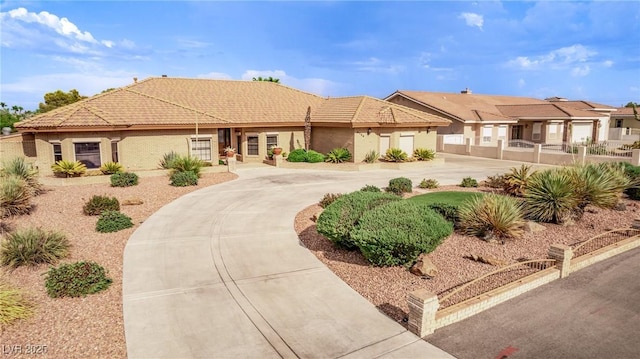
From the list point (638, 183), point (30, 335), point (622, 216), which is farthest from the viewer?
point (638, 183)

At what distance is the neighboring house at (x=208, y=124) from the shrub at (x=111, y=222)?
10.9 m

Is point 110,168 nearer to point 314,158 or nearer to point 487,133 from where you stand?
point 314,158

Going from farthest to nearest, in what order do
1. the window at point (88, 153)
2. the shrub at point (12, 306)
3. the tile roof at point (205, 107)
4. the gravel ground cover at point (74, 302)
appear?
the tile roof at point (205, 107)
the window at point (88, 153)
the shrub at point (12, 306)
the gravel ground cover at point (74, 302)

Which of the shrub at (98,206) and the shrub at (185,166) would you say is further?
the shrub at (185,166)

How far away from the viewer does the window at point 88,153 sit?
22.5m

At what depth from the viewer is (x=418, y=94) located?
4484 cm

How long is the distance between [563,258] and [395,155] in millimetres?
18913

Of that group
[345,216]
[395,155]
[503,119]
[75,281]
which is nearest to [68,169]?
[75,281]

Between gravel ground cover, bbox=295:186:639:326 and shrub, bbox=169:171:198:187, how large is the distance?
759 cm

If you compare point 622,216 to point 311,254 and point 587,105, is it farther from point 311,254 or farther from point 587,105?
point 587,105

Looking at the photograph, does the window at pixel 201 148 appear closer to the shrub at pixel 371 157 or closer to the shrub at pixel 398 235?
the shrub at pixel 371 157

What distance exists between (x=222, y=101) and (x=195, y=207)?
52.5ft

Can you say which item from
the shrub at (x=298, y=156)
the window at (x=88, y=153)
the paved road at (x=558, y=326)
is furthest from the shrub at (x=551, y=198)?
the window at (x=88, y=153)

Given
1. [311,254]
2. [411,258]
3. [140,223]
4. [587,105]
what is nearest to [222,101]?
[140,223]
